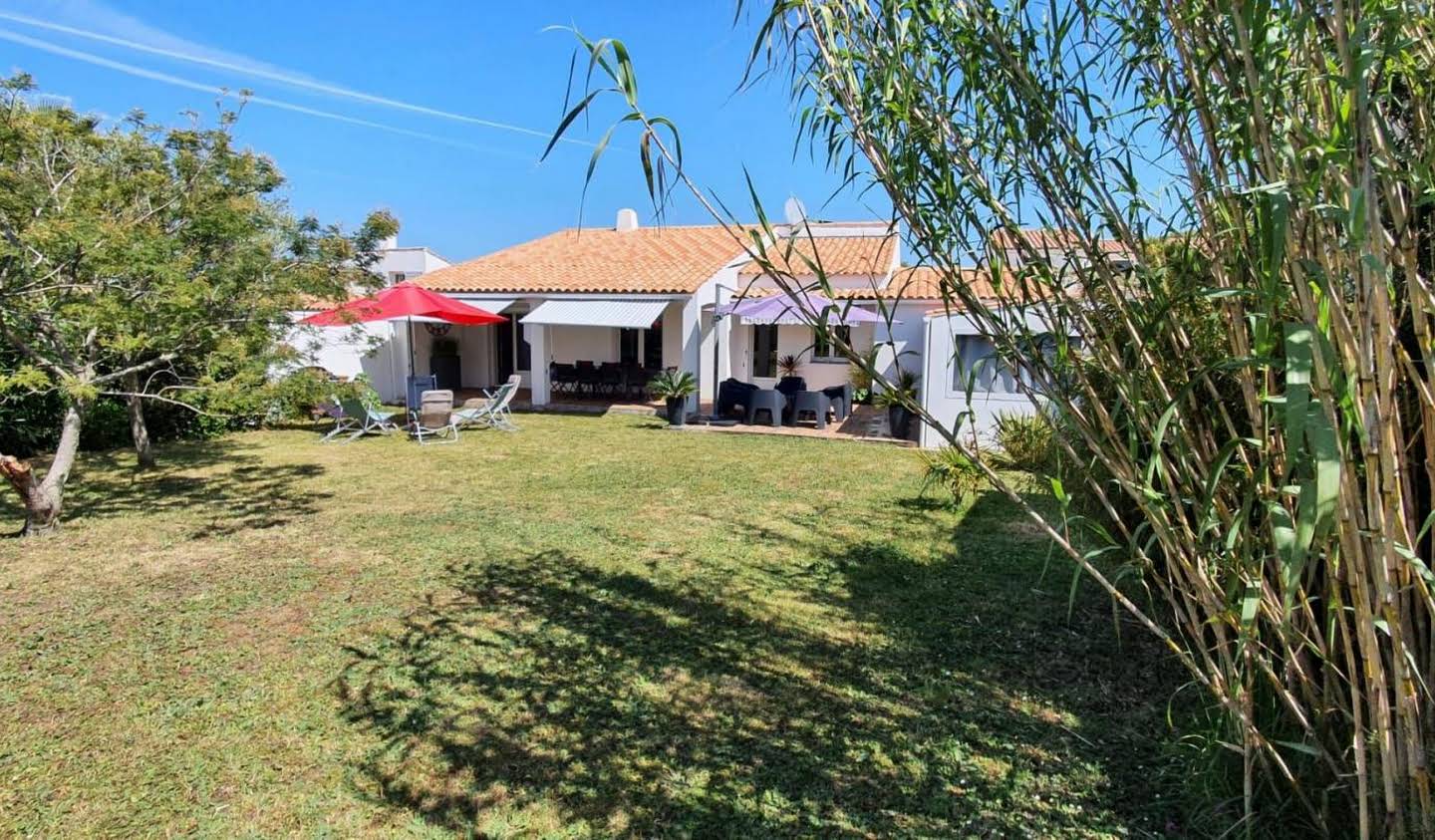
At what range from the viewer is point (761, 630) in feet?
21.4

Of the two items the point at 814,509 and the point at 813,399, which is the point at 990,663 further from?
the point at 813,399

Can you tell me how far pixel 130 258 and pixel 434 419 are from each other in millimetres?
9411

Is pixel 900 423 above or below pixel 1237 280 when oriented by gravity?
below

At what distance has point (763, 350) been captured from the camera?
28.0m

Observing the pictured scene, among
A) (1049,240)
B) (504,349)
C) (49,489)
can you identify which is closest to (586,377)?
(504,349)

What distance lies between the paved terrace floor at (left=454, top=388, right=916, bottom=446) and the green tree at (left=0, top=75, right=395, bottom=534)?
1044 cm

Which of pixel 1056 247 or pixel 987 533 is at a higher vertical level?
pixel 1056 247

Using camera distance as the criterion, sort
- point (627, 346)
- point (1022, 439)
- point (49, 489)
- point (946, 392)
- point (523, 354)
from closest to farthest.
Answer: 1. point (49, 489)
2. point (1022, 439)
3. point (946, 392)
4. point (627, 346)
5. point (523, 354)

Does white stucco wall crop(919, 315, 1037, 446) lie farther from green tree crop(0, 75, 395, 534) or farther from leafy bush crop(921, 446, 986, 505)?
green tree crop(0, 75, 395, 534)

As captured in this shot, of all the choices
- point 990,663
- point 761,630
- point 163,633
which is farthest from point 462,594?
point 990,663

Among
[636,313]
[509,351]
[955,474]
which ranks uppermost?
[636,313]

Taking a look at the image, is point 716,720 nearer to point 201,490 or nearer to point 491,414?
point 201,490

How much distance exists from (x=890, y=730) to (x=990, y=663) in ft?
4.76

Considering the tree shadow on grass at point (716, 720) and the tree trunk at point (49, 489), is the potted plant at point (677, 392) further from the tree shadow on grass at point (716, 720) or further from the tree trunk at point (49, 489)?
the tree shadow on grass at point (716, 720)
